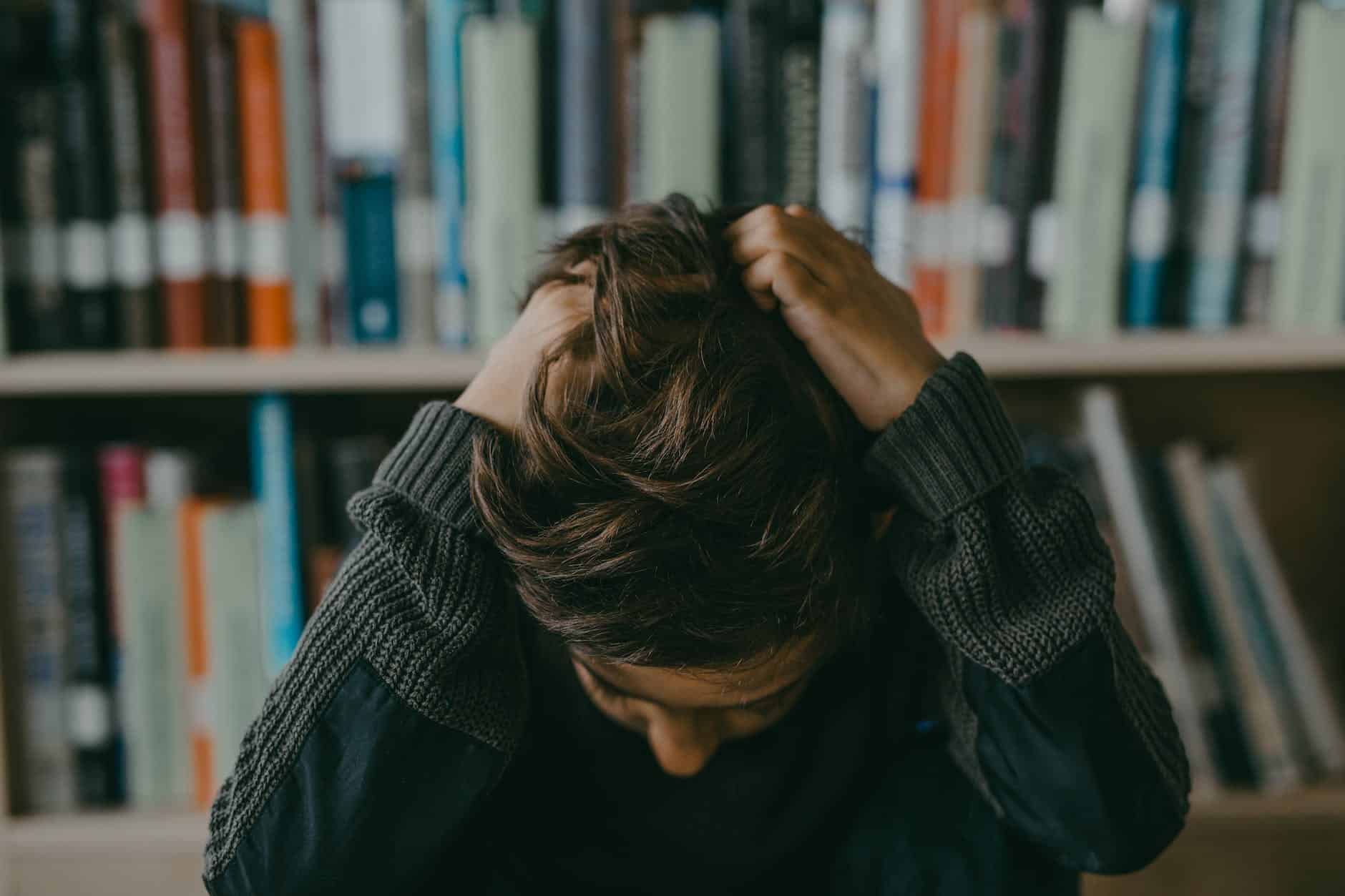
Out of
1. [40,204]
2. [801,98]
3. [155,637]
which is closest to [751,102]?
[801,98]

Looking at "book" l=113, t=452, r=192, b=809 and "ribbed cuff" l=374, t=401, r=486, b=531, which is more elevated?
"ribbed cuff" l=374, t=401, r=486, b=531

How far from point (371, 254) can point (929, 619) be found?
23.4 inches

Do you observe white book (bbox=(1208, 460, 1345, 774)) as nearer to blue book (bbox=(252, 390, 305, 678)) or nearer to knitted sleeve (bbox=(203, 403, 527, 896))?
knitted sleeve (bbox=(203, 403, 527, 896))

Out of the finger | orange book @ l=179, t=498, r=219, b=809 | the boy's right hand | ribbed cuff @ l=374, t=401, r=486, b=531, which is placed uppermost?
the finger

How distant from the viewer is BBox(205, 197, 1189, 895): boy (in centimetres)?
48

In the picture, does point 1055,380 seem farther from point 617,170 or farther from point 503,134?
point 503,134

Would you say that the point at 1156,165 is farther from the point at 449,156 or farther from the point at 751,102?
the point at 449,156

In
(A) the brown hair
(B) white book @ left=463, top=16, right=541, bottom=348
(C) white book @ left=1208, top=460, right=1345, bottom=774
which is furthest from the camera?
(C) white book @ left=1208, top=460, right=1345, bottom=774

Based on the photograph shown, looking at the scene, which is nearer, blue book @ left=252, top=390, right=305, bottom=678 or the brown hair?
the brown hair

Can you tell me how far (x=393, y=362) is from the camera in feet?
2.80

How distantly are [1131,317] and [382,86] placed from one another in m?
0.72

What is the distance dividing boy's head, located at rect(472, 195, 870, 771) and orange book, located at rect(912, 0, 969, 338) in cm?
40

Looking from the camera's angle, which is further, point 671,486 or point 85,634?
point 85,634

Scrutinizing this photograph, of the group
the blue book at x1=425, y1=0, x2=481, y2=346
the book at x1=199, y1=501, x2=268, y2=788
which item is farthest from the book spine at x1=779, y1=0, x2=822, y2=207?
the book at x1=199, y1=501, x2=268, y2=788
